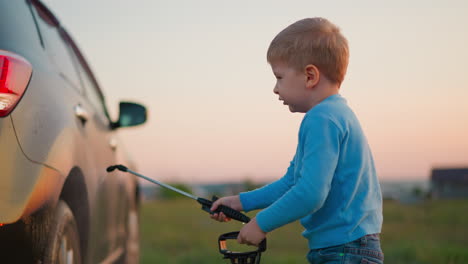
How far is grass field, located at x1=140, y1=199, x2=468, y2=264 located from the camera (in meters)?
6.24

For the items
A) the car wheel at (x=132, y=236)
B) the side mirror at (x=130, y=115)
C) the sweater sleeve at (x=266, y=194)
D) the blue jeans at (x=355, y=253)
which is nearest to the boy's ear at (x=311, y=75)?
the sweater sleeve at (x=266, y=194)

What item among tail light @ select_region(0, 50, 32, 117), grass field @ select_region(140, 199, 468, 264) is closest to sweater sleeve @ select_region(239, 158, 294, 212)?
tail light @ select_region(0, 50, 32, 117)

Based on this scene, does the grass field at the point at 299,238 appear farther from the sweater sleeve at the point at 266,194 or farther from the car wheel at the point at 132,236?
the sweater sleeve at the point at 266,194

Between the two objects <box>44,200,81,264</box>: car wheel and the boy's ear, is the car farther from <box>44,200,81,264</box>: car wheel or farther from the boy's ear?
the boy's ear

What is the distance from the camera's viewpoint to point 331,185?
2.43 m

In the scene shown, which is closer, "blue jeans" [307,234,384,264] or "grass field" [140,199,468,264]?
"blue jeans" [307,234,384,264]

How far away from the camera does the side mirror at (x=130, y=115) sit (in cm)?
444

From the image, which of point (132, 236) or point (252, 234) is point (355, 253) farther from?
point (132, 236)

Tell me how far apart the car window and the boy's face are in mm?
1114

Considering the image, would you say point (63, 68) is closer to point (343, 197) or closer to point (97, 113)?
point (97, 113)

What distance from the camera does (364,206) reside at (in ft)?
8.01

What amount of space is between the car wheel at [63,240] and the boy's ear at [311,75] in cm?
110

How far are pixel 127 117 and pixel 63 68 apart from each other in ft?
4.08

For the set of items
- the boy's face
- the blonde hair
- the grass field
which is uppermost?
the blonde hair
